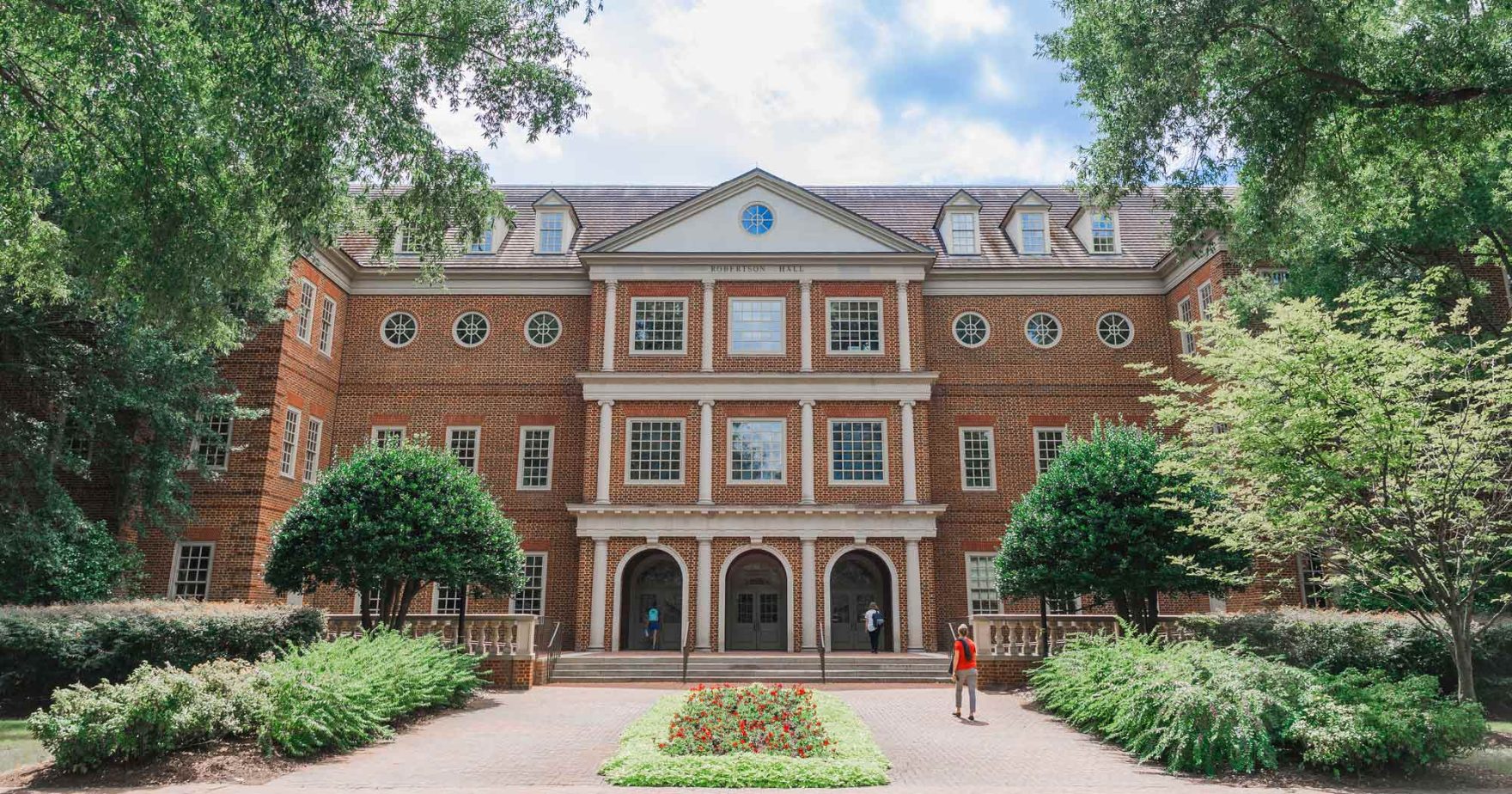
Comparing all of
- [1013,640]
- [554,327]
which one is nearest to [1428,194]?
[1013,640]

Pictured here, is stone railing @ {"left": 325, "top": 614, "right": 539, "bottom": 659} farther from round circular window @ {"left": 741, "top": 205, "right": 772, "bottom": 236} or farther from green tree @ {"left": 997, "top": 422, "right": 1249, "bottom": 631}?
round circular window @ {"left": 741, "top": 205, "right": 772, "bottom": 236}

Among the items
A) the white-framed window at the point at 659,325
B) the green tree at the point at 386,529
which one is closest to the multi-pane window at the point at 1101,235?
the white-framed window at the point at 659,325

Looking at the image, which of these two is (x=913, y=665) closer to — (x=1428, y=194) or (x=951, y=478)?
(x=951, y=478)

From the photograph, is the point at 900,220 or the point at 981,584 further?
the point at 900,220

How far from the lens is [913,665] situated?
21.7 m

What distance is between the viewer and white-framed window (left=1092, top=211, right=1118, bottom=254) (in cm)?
2884

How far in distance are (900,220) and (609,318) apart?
10.7 metres

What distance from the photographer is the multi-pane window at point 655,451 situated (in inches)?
1023

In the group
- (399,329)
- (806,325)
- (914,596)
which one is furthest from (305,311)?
(914,596)

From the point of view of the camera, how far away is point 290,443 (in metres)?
24.8

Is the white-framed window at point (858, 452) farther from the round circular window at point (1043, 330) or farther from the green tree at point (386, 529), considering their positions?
the green tree at point (386, 529)

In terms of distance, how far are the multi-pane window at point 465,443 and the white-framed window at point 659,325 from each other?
5.38m

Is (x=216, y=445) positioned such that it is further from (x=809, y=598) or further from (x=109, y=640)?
(x=809, y=598)

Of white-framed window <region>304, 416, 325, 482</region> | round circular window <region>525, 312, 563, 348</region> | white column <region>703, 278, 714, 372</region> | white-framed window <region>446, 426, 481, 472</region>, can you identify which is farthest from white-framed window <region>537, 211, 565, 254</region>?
white-framed window <region>304, 416, 325, 482</region>
